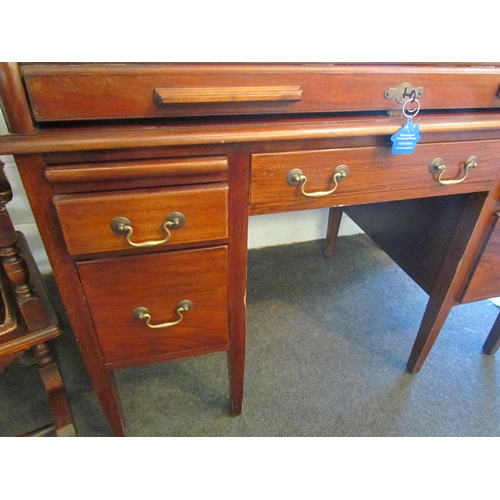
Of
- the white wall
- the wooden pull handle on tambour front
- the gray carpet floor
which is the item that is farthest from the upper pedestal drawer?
the white wall

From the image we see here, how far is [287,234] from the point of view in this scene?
164 centimetres

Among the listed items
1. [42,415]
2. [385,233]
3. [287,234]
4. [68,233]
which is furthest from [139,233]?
[287,234]

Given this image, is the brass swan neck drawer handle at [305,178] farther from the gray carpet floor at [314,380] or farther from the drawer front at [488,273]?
the gray carpet floor at [314,380]

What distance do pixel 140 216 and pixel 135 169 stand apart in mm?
76

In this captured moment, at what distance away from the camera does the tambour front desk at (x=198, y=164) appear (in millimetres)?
501

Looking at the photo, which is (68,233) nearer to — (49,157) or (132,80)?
Result: (49,157)

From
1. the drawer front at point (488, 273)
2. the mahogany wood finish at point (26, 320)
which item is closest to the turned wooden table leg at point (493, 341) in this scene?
the drawer front at point (488, 273)

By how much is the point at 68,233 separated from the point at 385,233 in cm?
94

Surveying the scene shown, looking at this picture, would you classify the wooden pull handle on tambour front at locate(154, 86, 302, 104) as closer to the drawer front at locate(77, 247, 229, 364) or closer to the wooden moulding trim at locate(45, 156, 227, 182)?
the wooden moulding trim at locate(45, 156, 227, 182)

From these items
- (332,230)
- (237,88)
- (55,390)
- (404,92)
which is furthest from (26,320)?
(332,230)

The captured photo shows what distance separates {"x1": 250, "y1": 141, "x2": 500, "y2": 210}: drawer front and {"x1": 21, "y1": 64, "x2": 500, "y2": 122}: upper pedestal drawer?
0.08 m

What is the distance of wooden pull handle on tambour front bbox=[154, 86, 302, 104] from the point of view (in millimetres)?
508

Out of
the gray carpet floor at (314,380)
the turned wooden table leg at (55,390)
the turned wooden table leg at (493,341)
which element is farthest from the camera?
the turned wooden table leg at (493,341)

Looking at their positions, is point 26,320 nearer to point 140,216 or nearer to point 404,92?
point 140,216
